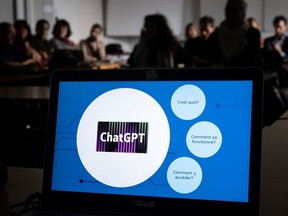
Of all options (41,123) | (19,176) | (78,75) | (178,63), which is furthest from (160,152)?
(178,63)

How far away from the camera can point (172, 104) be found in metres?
0.72

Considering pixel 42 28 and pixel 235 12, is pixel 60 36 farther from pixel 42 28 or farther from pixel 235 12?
pixel 235 12

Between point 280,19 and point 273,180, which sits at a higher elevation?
point 280,19

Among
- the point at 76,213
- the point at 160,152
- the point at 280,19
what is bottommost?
the point at 76,213

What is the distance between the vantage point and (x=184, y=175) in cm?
68

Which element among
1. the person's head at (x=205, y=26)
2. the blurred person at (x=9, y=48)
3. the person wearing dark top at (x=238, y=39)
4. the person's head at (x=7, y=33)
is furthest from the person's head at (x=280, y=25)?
the person's head at (x=7, y=33)

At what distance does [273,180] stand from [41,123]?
8.18 ft

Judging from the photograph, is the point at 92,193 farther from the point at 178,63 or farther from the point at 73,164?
the point at 178,63

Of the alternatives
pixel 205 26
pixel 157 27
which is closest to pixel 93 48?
pixel 205 26

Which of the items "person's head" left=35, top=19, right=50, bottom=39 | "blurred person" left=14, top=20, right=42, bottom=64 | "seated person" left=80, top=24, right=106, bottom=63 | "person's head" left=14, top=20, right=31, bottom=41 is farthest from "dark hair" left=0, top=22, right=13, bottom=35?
"seated person" left=80, top=24, right=106, bottom=63

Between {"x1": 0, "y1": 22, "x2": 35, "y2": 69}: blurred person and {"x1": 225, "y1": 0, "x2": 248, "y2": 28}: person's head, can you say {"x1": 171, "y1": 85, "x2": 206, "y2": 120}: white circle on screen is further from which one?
{"x1": 0, "y1": 22, "x2": 35, "y2": 69}: blurred person

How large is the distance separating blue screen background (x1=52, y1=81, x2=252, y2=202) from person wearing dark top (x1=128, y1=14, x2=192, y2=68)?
114 inches

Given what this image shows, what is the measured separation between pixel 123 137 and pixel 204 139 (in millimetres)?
132

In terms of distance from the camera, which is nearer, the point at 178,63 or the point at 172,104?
the point at 172,104
